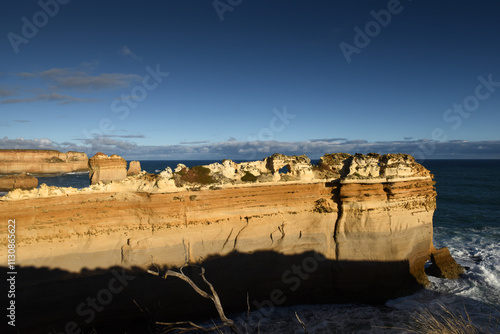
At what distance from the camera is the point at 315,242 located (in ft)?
39.1

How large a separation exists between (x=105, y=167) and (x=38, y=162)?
7158 centimetres

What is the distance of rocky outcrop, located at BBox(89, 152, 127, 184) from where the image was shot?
24.6 m

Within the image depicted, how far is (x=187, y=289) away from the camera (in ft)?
34.8

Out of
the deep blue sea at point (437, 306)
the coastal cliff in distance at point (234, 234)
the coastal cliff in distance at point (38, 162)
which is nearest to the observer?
the coastal cliff in distance at point (234, 234)

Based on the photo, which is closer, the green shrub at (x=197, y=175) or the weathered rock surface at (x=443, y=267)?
the green shrub at (x=197, y=175)

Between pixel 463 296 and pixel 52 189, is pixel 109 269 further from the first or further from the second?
pixel 463 296

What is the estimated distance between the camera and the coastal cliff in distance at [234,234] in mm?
9500

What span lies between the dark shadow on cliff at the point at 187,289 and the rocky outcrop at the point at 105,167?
1604cm

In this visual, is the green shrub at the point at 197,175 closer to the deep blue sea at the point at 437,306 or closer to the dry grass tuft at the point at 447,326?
the deep blue sea at the point at 437,306

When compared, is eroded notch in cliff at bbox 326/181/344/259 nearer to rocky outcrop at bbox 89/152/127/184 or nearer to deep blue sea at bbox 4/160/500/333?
deep blue sea at bbox 4/160/500/333

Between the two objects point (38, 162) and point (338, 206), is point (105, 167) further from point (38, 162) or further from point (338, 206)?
point (38, 162)

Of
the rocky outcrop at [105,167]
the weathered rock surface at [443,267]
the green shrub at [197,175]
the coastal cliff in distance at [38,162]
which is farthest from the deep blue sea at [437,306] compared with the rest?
the coastal cliff in distance at [38,162]

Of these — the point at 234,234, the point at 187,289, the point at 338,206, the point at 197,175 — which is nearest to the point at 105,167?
the point at 197,175

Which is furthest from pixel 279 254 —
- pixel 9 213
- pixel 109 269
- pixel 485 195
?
pixel 485 195
